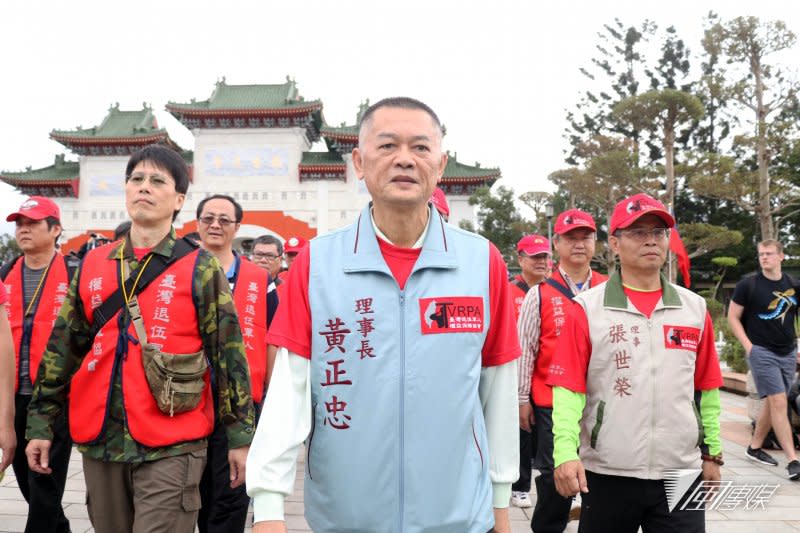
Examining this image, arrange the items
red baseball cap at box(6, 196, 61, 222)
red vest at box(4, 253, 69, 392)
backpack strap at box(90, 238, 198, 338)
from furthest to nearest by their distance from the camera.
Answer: red baseball cap at box(6, 196, 61, 222) → red vest at box(4, 253, 69, 392) → backpack strap at box(90, 238, 198, 338)

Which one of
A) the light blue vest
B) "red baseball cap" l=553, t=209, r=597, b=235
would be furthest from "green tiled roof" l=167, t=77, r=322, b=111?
the light blue vest

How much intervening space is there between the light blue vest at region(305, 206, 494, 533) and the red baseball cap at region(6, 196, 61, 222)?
2.68 m

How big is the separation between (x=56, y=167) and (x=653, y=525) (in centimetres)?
3438

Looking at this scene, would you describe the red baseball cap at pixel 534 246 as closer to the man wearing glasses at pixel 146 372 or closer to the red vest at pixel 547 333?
the red vest at pixel 547 333

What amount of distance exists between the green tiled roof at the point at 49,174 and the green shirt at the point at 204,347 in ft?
100

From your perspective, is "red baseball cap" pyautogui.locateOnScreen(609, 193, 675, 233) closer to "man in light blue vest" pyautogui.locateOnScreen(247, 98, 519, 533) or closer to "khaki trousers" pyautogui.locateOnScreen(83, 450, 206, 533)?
"man in light blue vest" pyautogui.locateOnScreen(247, 98, 519, 533)

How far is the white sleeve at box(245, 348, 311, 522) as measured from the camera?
1418 millimetres

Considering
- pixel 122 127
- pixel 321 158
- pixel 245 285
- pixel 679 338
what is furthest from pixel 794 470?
pixel 122 127

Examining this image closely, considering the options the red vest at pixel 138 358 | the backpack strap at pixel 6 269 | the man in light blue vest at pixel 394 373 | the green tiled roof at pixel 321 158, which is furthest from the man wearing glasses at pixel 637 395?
the green tiled roof at pixel 321 158

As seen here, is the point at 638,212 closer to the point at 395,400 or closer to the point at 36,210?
the point at 395,400

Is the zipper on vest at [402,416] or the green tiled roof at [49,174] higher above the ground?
the green tiled roof at [49,174]

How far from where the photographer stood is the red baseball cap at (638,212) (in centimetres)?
245

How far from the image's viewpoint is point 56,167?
3048cm

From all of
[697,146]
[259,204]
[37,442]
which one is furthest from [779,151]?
[37,442]
